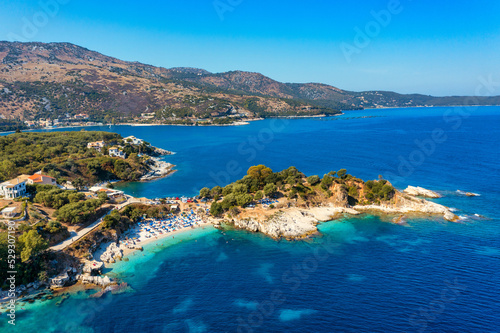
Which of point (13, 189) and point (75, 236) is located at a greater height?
point (13, 189)

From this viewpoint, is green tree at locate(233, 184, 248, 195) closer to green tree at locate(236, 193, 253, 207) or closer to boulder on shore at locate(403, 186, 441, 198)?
green tree at locate(236, 193, 253, 207)

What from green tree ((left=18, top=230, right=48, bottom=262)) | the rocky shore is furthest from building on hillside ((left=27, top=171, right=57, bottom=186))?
the rocky shore

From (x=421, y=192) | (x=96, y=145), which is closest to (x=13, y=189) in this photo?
(x=96, y=145)

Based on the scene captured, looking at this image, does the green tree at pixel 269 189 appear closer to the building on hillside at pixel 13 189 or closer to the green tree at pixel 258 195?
the green tree at pixel 258 195

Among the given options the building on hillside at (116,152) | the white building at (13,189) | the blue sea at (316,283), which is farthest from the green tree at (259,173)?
the building on hillside at (116,152)

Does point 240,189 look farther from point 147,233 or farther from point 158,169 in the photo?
point 158,169

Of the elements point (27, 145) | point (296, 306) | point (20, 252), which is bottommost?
point (296, 306)

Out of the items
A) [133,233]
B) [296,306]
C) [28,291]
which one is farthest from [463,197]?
[28,291]

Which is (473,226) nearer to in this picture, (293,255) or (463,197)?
(463,197)
